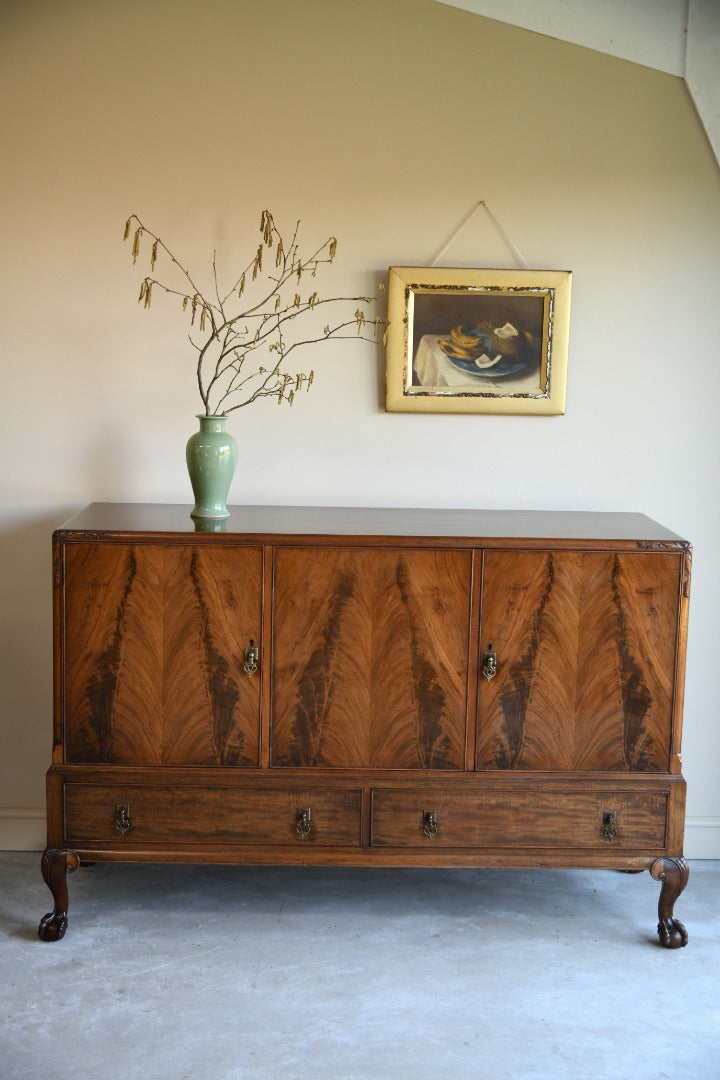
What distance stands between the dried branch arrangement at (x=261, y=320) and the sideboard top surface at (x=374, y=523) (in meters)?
0.41

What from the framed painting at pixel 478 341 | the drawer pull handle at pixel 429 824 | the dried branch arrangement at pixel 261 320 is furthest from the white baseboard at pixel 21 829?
the framed painting at pixel 478 341

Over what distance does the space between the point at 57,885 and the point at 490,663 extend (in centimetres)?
137

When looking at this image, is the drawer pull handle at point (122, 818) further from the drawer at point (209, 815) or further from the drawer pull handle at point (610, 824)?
the drawer pull handle at point (610, 824)

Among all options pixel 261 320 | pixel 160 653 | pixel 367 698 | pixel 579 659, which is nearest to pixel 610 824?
pixel 579 659

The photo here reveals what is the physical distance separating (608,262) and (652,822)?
5.78 feet

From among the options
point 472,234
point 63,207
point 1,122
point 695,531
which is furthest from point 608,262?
point 1,122

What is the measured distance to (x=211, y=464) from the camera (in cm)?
319

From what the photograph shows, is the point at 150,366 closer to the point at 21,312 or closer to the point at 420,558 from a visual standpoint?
the point at 21,312

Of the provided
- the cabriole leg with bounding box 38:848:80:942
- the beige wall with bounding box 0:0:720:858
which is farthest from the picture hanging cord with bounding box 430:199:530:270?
the cabriole leg with bounding box 38:848:80:942

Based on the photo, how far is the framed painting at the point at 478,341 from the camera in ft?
11.6

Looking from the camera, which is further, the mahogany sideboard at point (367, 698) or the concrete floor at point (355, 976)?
the mahogany sideboard at point (367, 698)

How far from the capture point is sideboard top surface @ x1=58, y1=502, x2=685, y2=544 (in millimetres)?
3047

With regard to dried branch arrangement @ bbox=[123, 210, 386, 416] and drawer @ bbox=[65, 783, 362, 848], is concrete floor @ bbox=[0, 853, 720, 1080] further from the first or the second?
dried branch arrangement @ bbox=[123, 210, 386, 416]

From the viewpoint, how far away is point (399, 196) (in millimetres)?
3549
